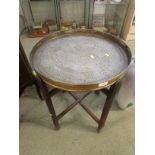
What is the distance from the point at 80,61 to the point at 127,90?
0.55 meters

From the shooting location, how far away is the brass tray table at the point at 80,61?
0.88m

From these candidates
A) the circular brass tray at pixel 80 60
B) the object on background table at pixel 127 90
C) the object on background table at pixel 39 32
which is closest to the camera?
the circular brass tray at pixel 80 60

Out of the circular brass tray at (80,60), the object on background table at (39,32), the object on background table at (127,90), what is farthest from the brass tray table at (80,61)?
the object on background table at (39,32)

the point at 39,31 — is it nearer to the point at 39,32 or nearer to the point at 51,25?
the point at 39,32

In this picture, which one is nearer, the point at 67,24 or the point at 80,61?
the point at 80,61

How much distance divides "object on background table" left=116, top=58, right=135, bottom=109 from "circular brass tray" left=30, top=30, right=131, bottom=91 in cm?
28

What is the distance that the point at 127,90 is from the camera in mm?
1351

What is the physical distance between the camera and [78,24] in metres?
2.54

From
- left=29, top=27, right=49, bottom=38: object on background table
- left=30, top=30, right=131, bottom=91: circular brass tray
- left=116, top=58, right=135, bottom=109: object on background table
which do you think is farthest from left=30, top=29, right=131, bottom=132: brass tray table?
left=29, top=27, right=49, bottom=38: object on background table

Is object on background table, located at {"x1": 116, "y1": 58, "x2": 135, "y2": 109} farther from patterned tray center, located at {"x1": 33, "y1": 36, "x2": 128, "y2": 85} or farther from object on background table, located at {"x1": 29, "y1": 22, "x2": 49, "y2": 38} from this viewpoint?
object on background table, located at {"x1": 29, "y1": 22, "x2": 49, "y2": 38}

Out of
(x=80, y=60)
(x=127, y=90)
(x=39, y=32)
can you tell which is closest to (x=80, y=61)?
(x=80, y=60)

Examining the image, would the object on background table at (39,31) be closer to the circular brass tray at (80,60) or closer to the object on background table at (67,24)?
the object on background table at (67,24)

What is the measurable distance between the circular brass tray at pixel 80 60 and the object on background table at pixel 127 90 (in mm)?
278

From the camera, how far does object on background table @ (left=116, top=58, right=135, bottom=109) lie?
50.2 inches
